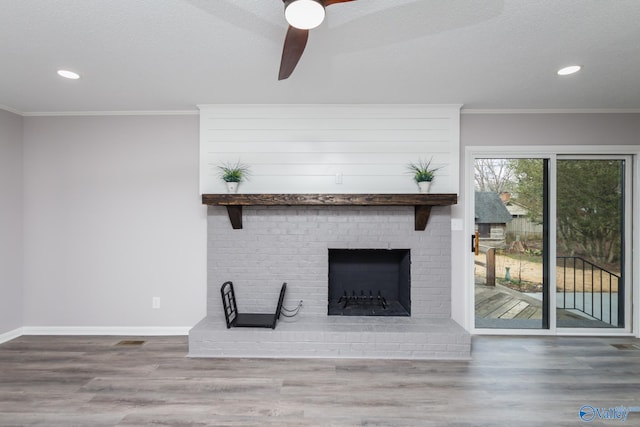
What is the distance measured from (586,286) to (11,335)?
5.97m

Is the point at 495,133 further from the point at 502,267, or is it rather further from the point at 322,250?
the point at 322,250

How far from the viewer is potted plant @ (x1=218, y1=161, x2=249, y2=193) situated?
3070 mm

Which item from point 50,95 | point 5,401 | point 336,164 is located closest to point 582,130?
Answer: point 336,164

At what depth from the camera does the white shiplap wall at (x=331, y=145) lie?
3.15 m

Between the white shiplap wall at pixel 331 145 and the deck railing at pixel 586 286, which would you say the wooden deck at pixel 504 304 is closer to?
the deck railing at pixel 586 286

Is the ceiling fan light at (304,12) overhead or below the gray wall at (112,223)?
overhead

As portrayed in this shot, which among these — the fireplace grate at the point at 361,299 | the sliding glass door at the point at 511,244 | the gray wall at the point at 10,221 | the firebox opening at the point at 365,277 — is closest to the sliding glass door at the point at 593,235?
the sliding glass door at the point at 511,244

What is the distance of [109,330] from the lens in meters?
3.33

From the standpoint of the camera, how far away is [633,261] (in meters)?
3.29

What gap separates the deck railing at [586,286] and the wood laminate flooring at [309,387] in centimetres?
40

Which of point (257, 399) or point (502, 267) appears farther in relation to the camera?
point (502, 267)

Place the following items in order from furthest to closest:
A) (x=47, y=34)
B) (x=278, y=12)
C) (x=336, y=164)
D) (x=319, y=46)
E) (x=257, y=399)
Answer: (x=336, y=164) → (x=257, y=399) → (x=319, y=46) → (x=47, y=34) → (x=278, y=12)

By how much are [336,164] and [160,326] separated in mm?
2485
